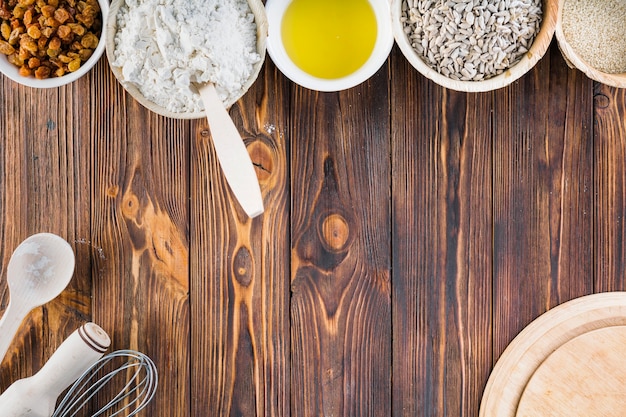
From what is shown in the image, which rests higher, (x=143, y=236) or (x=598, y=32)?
(x=598, y=32)

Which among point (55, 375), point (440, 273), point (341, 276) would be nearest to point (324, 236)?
point (341, 276)

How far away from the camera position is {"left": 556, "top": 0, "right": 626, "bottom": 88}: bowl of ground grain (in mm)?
698

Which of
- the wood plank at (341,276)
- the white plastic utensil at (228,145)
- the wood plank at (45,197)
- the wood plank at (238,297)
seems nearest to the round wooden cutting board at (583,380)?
the wood plank at (341,276)

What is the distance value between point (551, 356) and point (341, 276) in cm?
30

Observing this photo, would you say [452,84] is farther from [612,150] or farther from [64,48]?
[64,48]

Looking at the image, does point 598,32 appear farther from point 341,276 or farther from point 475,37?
point 341,276

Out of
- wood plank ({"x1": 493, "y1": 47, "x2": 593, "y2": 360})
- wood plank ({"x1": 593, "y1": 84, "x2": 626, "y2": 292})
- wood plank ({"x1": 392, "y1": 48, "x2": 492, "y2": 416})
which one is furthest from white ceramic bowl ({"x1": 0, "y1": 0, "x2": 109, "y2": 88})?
wood plank ({"x1": 593, "y1": 84, "x2": 626, "y2": 292})

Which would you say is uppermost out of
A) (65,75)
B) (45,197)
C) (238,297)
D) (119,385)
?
(65,75)

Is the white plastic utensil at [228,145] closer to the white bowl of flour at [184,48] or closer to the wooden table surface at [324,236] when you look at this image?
the white bowl of flour at [184,48]

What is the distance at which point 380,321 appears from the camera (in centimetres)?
77

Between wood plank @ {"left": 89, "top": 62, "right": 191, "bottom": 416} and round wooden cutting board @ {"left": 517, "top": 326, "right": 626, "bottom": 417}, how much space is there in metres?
0.48

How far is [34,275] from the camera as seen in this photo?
0.74 metres

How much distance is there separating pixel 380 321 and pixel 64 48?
54cm

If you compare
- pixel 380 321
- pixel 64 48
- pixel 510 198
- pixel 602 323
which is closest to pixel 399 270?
pixel 380 321
